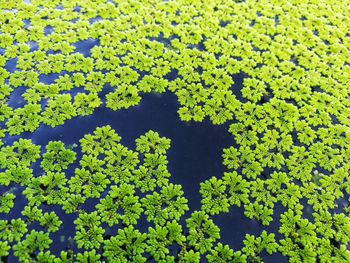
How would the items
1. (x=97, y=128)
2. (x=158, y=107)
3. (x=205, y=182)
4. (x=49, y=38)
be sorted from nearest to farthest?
(x=205, y=182), (x=97, y=128), (x=158, y=107), (x=49, y=38)

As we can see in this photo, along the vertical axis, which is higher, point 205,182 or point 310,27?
point 310,27

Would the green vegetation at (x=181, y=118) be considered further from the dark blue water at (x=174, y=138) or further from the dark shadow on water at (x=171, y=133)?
the dark shadow on water at (x=171, y=133)

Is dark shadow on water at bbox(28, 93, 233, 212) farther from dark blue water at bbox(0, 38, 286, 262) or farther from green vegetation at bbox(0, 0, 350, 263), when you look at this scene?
green vegetation at bbox(0, 0, 350, 263)

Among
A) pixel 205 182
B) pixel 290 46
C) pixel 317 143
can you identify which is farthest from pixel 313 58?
pixel 205 182

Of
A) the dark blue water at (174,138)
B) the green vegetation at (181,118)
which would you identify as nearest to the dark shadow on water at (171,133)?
the dark blue water at (174,138)

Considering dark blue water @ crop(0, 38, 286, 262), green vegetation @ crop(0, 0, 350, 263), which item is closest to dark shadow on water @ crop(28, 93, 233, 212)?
dark blue water @ crop(0, 38, 286, 262)

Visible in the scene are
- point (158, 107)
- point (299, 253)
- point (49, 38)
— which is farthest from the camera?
point (49, 38)

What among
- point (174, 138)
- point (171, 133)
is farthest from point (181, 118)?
point (174, 138)

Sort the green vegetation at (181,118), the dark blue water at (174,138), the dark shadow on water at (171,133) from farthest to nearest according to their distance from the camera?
the dark shadow on water at (171,133) < the dark blue water at (174,138) < the green vegetation at (181,118)

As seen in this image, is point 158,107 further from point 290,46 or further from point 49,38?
point 290,46
